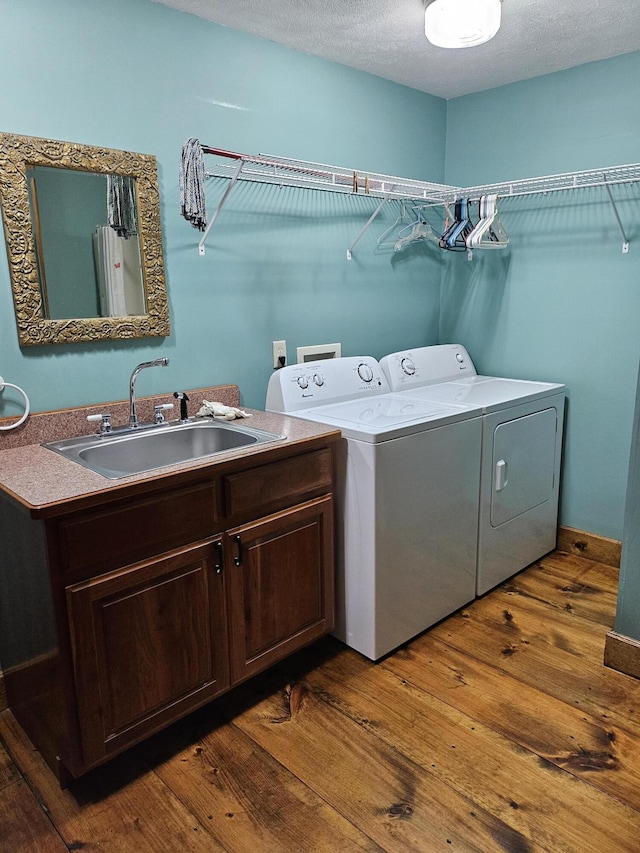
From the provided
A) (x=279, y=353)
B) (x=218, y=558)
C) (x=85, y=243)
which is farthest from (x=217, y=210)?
(x=218, y=558)

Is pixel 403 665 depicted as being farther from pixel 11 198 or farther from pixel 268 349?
pixel 11 198

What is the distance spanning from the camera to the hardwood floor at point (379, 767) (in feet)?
4.85

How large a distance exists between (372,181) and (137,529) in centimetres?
174

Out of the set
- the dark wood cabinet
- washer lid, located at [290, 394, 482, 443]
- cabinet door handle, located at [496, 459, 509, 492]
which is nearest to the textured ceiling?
washer lid, located at [290, 394, 482, 443]

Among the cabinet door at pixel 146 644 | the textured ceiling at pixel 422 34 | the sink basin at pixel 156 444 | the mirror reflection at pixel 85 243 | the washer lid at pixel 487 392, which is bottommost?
the cabinet door at pixel 146 644

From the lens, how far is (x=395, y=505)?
6.82ft

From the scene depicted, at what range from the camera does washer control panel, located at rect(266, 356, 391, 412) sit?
2379 mm

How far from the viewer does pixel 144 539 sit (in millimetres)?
1551

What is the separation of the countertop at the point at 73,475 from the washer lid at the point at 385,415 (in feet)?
0.41

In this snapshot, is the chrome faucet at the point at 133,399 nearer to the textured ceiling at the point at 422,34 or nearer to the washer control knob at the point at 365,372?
the washer control knob at the point at 365,372

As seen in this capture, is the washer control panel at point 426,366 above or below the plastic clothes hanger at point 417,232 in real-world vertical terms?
below

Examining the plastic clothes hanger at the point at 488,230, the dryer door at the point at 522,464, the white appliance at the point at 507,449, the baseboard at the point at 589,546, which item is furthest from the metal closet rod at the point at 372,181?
the baseboard at the point at 589,546

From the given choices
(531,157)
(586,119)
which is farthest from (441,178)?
(586,119)

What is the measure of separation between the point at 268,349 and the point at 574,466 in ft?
5.20
